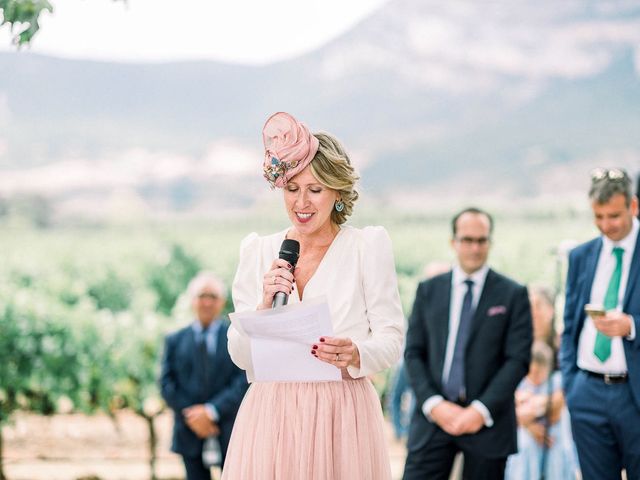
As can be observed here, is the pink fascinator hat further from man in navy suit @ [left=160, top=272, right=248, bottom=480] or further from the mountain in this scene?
the mountain

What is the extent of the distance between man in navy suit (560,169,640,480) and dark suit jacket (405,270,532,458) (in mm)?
244

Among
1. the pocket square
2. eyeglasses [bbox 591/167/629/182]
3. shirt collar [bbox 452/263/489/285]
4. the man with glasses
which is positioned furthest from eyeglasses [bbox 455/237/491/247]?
eyeglasses [bbox 591/167/629/182]

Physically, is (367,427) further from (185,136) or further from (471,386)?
(185,136)

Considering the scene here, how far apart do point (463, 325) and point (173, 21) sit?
169 ft

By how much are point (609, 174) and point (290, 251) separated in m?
1.86

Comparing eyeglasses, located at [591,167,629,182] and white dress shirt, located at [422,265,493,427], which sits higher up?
eyeglasses, located at [591,167,629,182]

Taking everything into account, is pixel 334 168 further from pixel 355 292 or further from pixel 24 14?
pixel 24 14

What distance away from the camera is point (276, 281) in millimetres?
2482

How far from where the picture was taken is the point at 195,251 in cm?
1372

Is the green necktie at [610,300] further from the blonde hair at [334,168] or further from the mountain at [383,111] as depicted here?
the mountain at [383,111]

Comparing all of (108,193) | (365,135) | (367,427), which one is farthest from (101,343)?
(365,135)

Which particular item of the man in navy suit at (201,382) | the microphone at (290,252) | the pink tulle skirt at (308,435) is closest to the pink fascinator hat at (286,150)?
the microphone at (290,252)

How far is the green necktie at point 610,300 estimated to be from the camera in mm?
3848

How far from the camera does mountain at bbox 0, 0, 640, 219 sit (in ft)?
154
